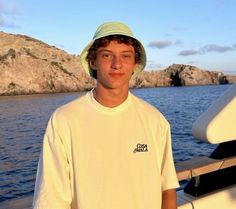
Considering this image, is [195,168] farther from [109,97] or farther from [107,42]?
[107,42]

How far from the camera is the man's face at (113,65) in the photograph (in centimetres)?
207

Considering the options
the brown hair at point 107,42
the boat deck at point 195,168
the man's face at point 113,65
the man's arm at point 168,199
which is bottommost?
the boat deck at point 195,168

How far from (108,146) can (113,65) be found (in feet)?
1.59

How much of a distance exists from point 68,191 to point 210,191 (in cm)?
201

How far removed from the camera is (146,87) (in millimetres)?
157250

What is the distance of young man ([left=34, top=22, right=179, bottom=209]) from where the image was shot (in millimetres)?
1965

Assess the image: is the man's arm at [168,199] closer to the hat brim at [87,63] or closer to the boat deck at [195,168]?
the hat brim at [87,63]

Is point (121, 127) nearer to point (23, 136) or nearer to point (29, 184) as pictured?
point (29, 184)

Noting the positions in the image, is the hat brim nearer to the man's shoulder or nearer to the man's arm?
the man's shoulder

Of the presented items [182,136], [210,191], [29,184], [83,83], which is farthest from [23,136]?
[83,83]

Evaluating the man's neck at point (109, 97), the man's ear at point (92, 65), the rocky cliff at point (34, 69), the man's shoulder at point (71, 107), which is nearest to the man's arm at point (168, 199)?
the man's neck at point (109, 97)

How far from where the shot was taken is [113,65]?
2062 mm

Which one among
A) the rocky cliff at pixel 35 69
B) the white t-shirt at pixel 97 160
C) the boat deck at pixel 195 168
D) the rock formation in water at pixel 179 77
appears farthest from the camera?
the rock formation in water at pixel 179 77

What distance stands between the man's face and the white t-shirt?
14cm
